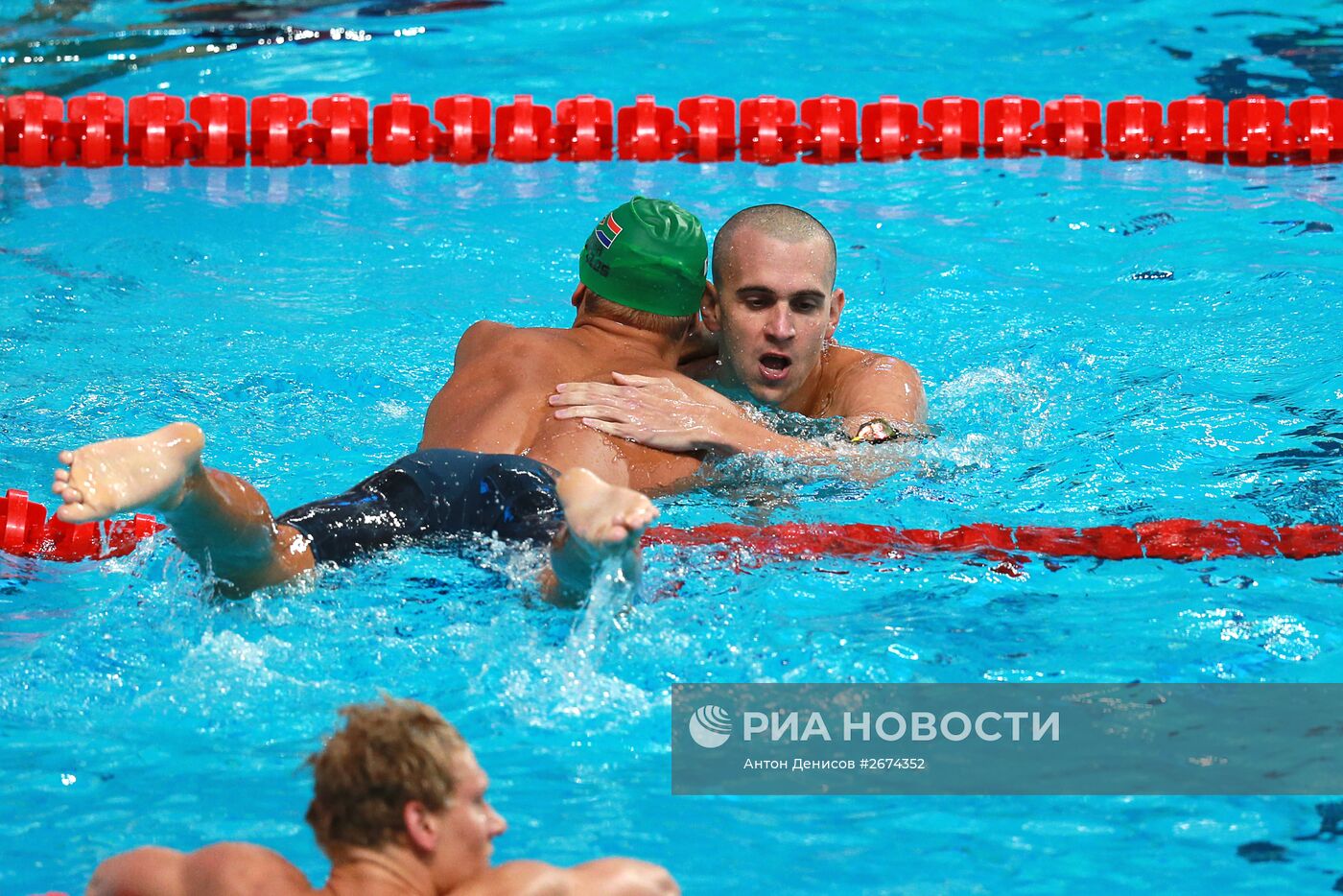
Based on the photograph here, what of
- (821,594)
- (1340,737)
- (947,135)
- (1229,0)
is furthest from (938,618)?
(1229,0)

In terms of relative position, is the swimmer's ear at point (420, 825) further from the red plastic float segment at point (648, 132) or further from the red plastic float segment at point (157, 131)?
the red plastic float segment at point (157, 131)

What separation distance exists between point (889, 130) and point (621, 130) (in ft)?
4.11

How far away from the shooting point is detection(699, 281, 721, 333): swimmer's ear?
4.18m

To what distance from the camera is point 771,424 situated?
4.13m

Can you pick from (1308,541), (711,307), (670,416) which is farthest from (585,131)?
(1308,541)

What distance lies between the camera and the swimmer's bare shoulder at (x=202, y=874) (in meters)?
1.92

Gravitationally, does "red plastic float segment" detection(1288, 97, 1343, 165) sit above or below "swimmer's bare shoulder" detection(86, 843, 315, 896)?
above

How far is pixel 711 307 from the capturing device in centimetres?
420

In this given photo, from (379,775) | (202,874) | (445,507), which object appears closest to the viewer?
(379,775)

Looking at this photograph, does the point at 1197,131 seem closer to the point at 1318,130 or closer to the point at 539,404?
the point at 1318,130

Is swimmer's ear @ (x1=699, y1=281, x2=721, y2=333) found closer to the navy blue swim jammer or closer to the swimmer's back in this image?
the swimmer's back

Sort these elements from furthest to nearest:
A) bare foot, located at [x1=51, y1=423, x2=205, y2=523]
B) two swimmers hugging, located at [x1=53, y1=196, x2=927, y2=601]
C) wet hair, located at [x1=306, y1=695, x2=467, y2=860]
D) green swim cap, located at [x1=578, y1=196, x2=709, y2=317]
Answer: green swim cap, located at [x1=578, y1=196, x2=709, y2=317], two swimmers hugging, located at [x1=53, y1=196, x2=927, y2=601], bare foot, located at [x1=51, y1=423, x2=205, y2=523], wet hair, located at [x1=306, y1=695, x2=467, y2=860]

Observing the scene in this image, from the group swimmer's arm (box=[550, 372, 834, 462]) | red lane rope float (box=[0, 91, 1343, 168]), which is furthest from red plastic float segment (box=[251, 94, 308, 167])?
swimmer's arm (box=[550, 372, 834, 462])

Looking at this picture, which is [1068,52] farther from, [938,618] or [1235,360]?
[938,618]
